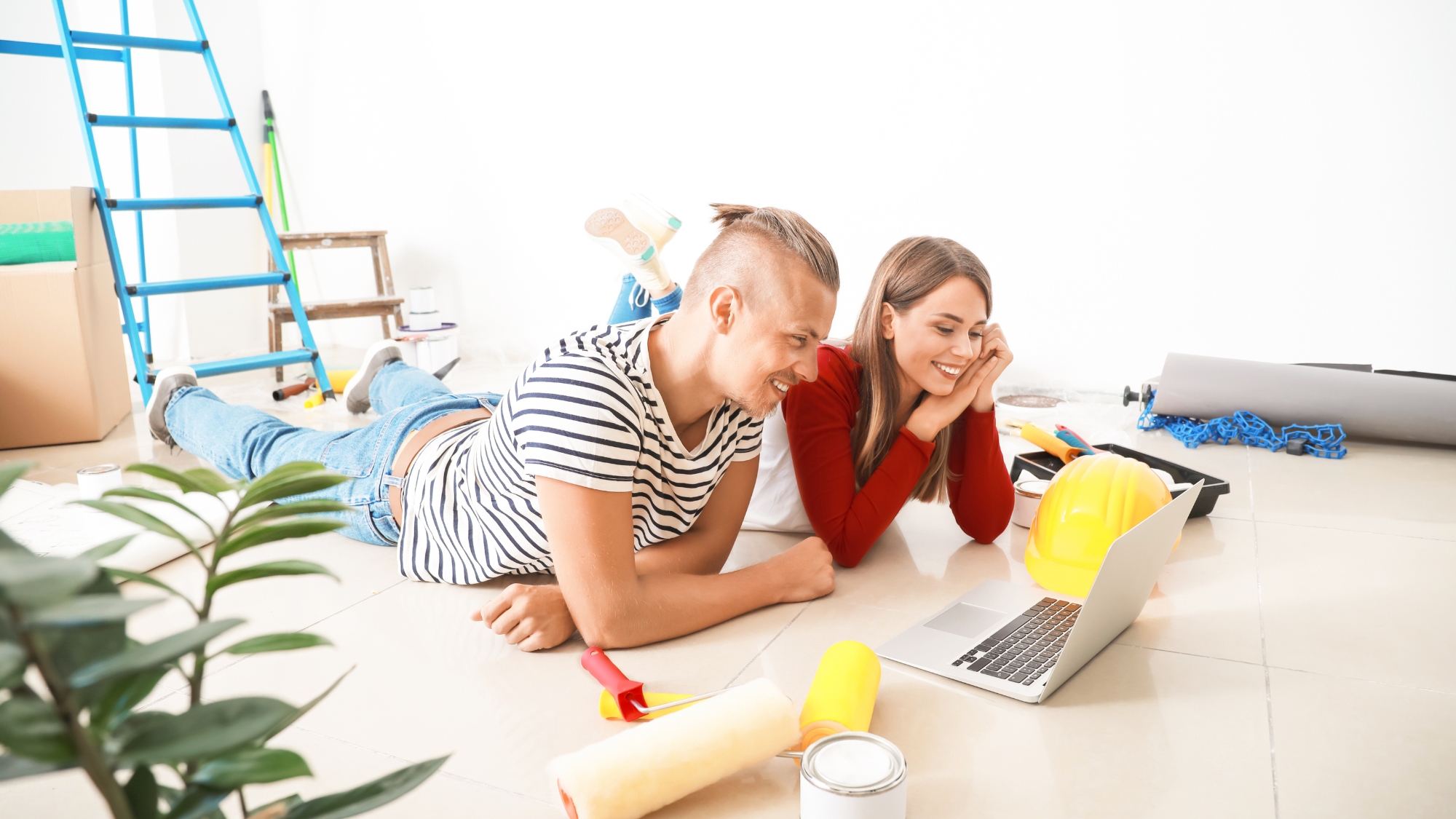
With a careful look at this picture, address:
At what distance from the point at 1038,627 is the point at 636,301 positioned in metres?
1.21

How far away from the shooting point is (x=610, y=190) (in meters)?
3.94

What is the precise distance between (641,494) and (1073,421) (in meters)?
2.00

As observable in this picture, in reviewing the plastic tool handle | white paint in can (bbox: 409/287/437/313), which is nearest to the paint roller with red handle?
the plastic tool handle

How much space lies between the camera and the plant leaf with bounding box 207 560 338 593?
38 centimetres

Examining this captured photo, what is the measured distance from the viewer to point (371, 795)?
0.38m

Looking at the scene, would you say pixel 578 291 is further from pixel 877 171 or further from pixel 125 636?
pixel 125 636

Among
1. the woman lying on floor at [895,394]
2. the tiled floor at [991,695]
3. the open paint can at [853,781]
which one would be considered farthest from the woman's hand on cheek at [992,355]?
the open paint can at [853,781]

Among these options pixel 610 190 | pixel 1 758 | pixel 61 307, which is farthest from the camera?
pixel 610 190

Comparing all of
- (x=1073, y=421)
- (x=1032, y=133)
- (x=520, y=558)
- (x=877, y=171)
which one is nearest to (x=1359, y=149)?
(x=1032, y=133)

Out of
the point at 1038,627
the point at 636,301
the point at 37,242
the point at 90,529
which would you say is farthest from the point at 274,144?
the point at 1038,627

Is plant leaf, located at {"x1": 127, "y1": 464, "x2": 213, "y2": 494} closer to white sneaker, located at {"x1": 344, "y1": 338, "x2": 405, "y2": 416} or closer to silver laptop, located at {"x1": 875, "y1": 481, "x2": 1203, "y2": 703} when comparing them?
silver laptop, located at {"x1": 875, "y1": 481, "x2": 1203, "y2": 703}

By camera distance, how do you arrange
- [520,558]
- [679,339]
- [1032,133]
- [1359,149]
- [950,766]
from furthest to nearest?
[1032,133], [1359,149], [520,558], [679,339], [950,766]

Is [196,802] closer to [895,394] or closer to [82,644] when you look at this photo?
[82,644]

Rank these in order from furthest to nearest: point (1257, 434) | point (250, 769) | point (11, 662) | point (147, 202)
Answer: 1. point (147, 202)
2. point (1257, 434)
3. point (250, 769)
4. point (11, 662)
